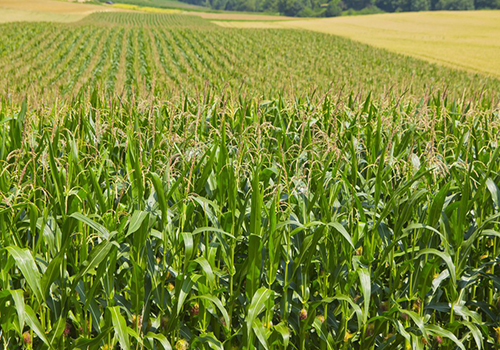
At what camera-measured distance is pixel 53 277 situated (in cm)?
223

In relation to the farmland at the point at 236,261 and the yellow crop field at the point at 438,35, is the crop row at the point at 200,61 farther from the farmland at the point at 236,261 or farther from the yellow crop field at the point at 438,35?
the farmland at the point at 236,261

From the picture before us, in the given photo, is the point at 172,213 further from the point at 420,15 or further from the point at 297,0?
the point at 297,0

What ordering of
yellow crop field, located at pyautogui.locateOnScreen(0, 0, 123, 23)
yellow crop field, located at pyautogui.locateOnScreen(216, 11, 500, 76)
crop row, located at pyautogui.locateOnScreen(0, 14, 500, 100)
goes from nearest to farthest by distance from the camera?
crop row, located at pyautogui.locateOnScreen(0, 14, 500, 100)
yellow crop field, located at pyautogui.locateOnScreen(216, 11, 500, 76)
yellow crop field, located at pyautogui.locateOnScreen(0, 0, 123, 23)

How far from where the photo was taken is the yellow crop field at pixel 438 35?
97.7 feet

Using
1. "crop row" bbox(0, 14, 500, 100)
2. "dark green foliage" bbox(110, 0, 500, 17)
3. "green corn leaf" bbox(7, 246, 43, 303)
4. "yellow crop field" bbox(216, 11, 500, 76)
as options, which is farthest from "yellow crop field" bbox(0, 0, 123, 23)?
"dark green foliage" bbox(110, 0, 500, 17)

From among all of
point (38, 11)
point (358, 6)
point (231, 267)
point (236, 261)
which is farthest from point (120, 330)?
point (358, 6)

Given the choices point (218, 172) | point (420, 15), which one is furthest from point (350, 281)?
point (420, 15)

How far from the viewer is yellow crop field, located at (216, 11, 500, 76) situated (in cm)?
2978

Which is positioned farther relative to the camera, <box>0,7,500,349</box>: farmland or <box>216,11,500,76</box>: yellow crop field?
<box>216,11,500,76</box>: yellow crop field

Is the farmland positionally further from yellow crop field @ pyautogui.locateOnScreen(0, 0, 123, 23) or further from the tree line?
the tree line

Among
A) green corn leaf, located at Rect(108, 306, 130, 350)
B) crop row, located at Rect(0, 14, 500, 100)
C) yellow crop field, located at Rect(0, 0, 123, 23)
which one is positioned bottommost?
crop row, located at Rect(0, 14, 500, 100)

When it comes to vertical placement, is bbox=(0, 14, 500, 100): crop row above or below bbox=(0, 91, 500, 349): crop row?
below

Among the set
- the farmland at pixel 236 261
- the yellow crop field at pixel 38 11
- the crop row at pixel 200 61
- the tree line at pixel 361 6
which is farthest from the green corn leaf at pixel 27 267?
the tree line at pixel 361 6

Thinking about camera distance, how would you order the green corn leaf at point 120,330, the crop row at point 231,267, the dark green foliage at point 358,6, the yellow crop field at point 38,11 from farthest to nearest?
the dark green foliage at point 358,6
the yellow crop field at point 38,11
the crop row at point 231,267
the green corn leaf at point 120,330
